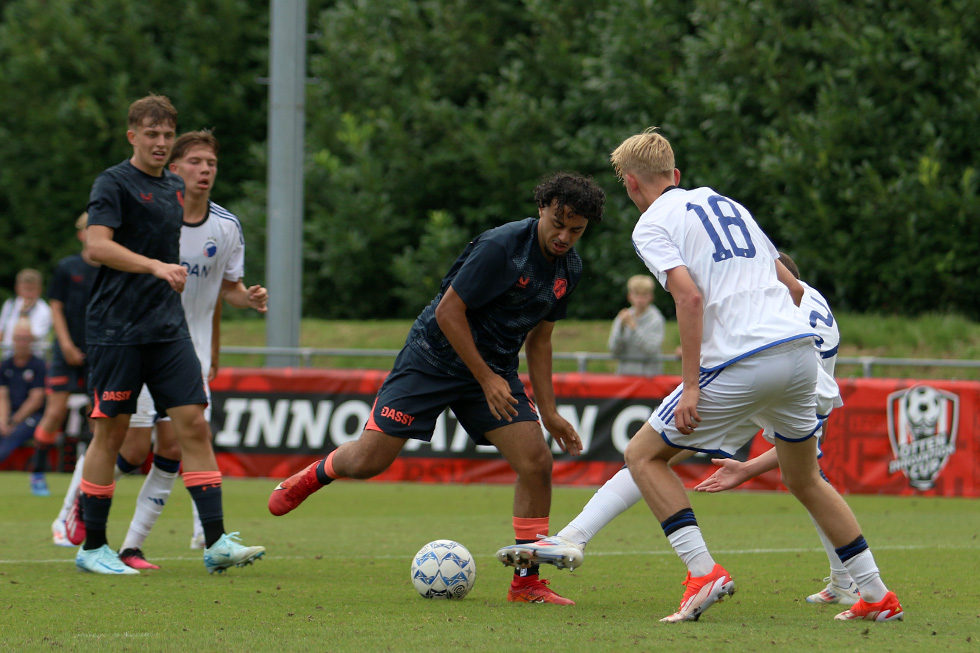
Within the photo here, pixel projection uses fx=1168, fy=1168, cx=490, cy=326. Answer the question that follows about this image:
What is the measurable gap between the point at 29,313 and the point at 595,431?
6.89 meters

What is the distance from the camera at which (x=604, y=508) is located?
4934 mm

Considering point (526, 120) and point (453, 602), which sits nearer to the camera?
point (453, 602)

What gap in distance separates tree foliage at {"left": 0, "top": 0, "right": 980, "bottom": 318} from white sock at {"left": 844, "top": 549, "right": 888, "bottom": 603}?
13.5m

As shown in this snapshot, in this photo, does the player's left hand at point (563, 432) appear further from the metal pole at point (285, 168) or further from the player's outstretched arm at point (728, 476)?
the metal pole at point (285, 168)

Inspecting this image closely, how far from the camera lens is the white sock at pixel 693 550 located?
4555 millimetres

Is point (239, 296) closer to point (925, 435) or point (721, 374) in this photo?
point (721, 374)

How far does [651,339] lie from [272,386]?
13.6 ft

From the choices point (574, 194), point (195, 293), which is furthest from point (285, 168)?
point (574, 194)

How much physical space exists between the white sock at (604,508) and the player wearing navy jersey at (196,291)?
236cm

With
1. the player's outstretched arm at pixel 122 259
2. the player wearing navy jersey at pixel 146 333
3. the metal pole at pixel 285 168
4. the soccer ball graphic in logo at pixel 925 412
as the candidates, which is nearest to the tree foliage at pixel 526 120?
the soccer ball graphic in logo at pixel 925 412

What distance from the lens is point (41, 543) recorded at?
741cm

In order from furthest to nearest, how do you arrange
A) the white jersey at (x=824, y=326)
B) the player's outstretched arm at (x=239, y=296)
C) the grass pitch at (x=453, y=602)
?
the player's outstretched arm at (x=239, y=296) < the white jersey at (x=824, y=326) < the grass pitch at (x=453, y=602)

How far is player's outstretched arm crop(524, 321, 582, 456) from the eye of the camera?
547 cm

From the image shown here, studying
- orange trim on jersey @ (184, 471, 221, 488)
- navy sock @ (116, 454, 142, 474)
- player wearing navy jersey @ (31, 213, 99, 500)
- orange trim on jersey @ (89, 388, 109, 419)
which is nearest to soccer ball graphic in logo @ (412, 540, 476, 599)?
orange trim on jersey @ (184, 471, 221, 488)
